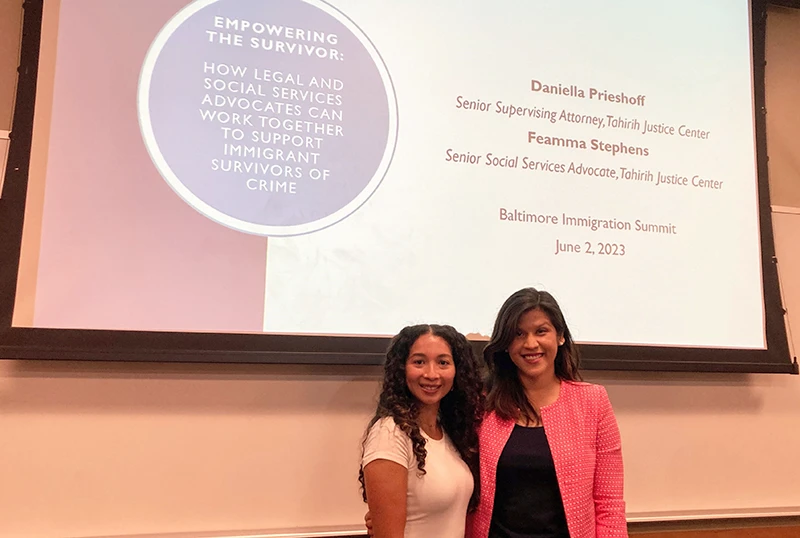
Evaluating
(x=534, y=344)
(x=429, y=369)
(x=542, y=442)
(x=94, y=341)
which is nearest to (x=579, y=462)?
(x=542, y=442)

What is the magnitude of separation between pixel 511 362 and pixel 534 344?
0.43 feet

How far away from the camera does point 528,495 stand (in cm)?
147

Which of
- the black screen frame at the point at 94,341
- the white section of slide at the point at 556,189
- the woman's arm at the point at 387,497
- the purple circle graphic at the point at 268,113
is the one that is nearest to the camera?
the woman's arm at the point at 387,497

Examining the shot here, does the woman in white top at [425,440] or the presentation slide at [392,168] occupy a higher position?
the presentation slide at [392,168]

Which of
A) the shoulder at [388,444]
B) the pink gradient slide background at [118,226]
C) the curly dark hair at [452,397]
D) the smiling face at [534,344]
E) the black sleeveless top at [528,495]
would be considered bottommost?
the black sleeveless top at [528,495]

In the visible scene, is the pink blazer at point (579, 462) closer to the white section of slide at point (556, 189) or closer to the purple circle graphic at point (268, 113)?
the white section of slide at point (556, 189)

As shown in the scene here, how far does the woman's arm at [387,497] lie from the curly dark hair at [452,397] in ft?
0.40

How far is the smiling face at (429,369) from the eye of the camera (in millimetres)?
1460

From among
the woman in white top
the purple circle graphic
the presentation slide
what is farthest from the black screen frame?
the woman in white top

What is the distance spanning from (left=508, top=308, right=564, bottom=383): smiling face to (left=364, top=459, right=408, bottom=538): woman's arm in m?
0.43

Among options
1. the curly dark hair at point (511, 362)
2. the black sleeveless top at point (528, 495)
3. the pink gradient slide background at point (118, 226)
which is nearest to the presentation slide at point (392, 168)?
the pink gradient slide background at point (118, 226)

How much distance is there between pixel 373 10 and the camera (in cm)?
210

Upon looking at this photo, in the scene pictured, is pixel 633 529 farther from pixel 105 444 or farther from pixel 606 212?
pixel 105 444

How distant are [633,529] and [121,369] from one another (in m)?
1.84
